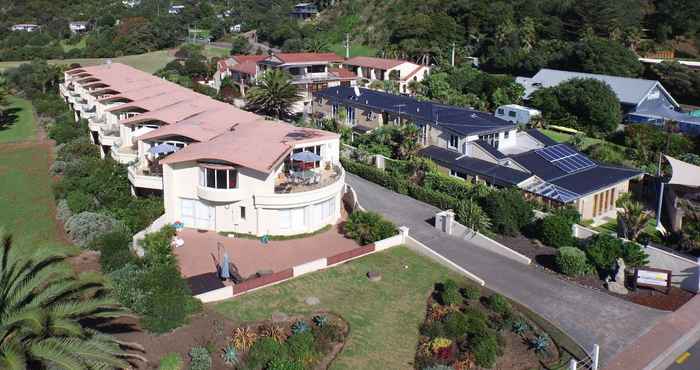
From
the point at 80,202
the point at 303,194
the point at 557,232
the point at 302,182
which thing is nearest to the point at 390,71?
the point at 302,182

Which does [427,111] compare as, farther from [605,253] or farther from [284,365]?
[284,365]

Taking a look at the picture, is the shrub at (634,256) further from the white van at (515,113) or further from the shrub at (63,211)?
the white van at (515,113)

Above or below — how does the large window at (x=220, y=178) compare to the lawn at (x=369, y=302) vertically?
above

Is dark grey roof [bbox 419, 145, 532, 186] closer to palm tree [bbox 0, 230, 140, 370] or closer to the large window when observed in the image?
the large window

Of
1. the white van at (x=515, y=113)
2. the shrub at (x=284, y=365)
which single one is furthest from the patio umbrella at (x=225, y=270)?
the white van at (x=515, y=113)

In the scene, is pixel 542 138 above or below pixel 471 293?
above

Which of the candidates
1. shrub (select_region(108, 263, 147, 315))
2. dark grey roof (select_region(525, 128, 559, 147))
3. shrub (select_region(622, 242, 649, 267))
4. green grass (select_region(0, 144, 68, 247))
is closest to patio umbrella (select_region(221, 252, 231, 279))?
shrub (select_region(108, 263, 147, 315))
